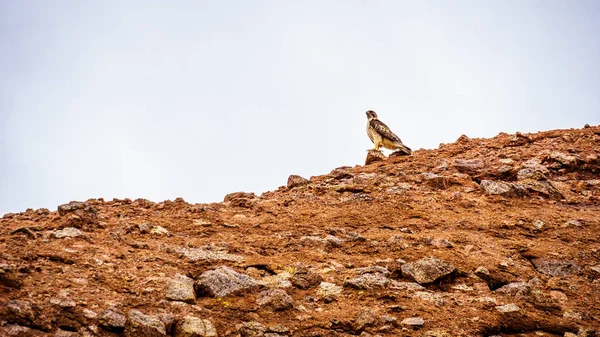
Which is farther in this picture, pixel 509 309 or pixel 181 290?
pixel 509 309

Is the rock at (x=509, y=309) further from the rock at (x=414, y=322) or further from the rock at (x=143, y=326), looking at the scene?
the rock at (x=143, y=326)

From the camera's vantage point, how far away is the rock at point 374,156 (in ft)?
46.0

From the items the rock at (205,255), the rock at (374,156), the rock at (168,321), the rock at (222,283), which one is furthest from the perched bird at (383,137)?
the rock at (168,321)

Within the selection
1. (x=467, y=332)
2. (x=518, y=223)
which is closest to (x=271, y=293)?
(x=467, y=332)

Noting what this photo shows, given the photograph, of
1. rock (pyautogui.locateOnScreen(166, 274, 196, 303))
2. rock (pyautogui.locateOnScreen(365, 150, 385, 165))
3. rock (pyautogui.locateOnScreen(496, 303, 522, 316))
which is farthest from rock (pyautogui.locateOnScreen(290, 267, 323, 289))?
rock (pyautogui.locateOnScreen(365, 150, 385, 165))

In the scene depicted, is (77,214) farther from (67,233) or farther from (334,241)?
(334,241)

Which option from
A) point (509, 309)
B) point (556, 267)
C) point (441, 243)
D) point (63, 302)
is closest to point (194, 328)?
point (63, 302)

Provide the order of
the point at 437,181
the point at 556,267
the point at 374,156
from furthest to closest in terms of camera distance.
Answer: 1. the point at 374,156
2. the point at 437,181
3. the point at 556,267

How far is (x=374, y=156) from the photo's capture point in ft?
46.3

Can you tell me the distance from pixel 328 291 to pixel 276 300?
810 millimetres

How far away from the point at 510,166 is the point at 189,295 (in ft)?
27.1

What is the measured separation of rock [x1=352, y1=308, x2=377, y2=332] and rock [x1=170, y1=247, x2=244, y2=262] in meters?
2.10

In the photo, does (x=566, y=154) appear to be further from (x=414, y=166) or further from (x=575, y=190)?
(x=414, y=166)

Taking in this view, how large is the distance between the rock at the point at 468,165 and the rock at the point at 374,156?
81.5 inches
